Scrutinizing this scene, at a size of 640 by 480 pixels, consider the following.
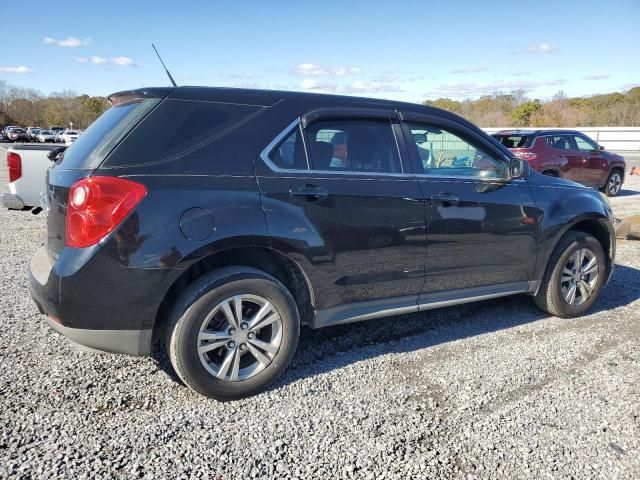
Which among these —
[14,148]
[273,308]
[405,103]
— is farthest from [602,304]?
[14,148]

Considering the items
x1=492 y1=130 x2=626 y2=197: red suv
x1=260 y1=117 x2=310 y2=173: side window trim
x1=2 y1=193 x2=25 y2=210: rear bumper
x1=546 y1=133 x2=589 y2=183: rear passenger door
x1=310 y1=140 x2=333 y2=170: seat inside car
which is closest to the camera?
x1=260 y1=117 x2=310 y2=173: side window trim

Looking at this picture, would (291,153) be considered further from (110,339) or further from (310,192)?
(110,339)

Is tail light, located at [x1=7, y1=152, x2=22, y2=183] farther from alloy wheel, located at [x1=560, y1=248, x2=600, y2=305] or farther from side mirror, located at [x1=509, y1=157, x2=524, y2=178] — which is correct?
alloy wheel, located at [x1=560, y1=248, x2=600, y2=305]

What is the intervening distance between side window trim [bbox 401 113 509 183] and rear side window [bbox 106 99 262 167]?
4.02 feet

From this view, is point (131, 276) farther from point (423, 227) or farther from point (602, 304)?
point (602, 304)

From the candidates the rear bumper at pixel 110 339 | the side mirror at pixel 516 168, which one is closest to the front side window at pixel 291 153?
the rear bumper at pixel 110 339

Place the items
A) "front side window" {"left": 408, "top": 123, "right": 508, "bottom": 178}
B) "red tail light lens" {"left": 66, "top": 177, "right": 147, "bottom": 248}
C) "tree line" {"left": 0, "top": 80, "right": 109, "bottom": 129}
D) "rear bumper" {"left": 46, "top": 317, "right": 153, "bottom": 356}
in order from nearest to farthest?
"red tail light lens" {"left": 66, "top": 177, "right": 147, "bottom": 248} < "rear bumper" {"left": 46, "top": 317, "right": 153, "bottom": 356} < "front side window" {"left": 408, "top": 123, "right": 508, "bottom": 178} < "tree line" {"left": 0, "top": 80, "right": 109, "bottom": 129}

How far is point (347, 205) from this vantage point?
3.16 metres

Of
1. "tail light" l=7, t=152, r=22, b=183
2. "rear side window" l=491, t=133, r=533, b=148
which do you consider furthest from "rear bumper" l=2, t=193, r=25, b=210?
"rear side window" l=491, t=133, r=533, b=148

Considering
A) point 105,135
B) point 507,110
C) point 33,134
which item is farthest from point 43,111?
point 105,135

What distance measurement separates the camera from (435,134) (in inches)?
150

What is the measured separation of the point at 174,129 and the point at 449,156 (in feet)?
7.04

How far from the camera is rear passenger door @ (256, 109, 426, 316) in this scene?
2996mm

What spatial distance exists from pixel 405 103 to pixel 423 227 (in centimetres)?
97
